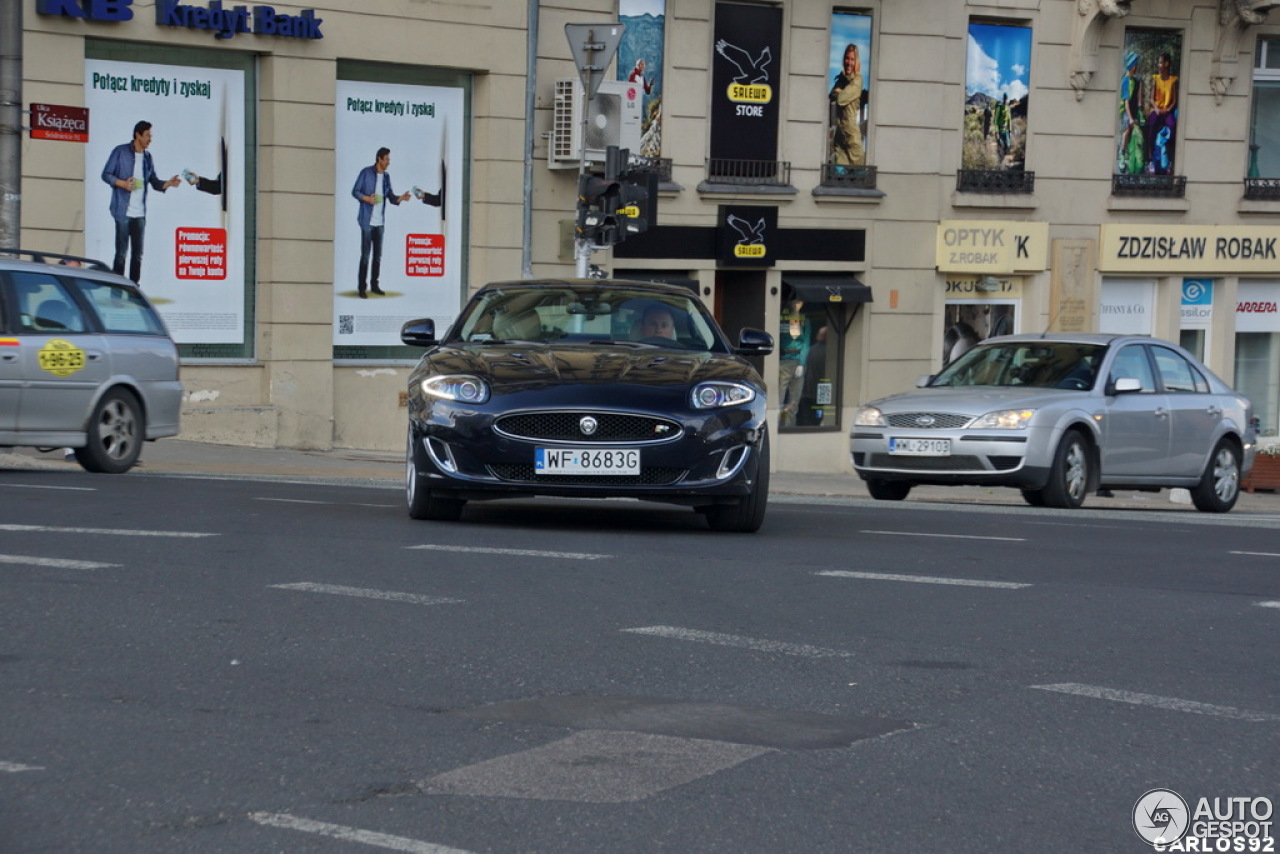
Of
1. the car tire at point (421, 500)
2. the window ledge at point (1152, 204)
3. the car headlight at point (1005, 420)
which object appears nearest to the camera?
the car tire at point (421, 500)

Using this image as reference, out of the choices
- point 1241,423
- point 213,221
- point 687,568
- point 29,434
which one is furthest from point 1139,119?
point 687,568

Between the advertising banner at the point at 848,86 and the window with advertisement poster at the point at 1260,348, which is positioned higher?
the advertising banner at the point at 848,86

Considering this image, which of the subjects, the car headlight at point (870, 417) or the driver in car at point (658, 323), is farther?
the car headlight at point (870, 417)

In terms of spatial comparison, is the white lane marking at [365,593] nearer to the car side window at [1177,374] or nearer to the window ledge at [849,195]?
the car side window at [1177,374]

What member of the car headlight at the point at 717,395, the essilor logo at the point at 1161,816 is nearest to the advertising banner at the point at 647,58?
the car headlight at the point at 717,395

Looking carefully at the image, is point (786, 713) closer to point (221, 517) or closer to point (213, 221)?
point (221, 517)

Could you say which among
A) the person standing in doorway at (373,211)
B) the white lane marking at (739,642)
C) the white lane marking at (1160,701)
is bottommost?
the white lane marking at (739,642)

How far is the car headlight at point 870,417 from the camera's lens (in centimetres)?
1546

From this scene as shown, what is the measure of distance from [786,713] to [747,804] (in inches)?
41.6

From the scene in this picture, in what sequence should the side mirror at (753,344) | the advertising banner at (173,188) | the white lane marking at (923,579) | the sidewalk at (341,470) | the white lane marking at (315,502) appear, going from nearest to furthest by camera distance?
the white lane marking at (923,579) → the side mirror at (753,344) → the white lane marking at (315,502) → the sidewalk at (341,470) → the advertising banner at (173,188)

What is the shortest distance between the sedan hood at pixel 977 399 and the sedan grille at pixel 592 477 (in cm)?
551

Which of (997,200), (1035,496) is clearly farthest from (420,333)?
(997,200)

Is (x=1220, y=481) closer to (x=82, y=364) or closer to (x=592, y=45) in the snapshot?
(x=592, y=45)

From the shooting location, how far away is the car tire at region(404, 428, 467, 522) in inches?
411
